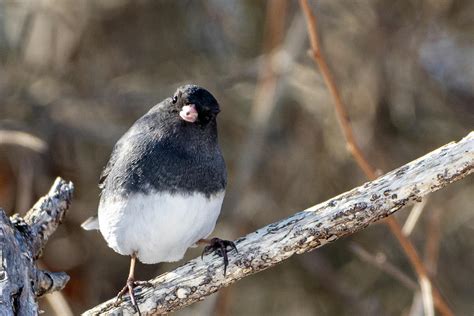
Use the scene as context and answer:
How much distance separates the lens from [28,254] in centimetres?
211

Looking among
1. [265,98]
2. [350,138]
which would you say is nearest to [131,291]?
[350,138]

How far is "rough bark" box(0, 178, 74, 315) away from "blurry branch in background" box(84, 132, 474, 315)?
6.7 inches

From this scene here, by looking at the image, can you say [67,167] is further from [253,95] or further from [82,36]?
[253,95]

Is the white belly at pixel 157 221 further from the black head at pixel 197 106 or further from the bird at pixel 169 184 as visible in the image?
the black head at pixel 197 106

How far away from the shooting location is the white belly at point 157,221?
236 centimetres

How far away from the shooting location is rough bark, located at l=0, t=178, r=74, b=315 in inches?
76.6

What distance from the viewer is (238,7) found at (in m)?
3.86

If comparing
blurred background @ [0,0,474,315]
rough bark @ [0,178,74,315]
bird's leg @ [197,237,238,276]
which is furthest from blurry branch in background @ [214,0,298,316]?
rough bark @ [0,178,74,315]

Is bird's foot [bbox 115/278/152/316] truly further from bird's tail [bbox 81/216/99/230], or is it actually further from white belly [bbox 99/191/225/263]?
bird's tail [bbox 81/216/99/230]

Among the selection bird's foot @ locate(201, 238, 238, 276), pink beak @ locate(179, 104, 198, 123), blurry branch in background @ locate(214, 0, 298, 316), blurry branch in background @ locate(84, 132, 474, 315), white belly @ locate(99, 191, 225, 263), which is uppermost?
blurry branch in background @ locate(214, 0, 298, 316)

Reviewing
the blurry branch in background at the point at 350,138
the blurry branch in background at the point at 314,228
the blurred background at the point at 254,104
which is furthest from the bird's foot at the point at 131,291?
the blurred background at the point at 254,104

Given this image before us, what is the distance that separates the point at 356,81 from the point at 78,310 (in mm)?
1690

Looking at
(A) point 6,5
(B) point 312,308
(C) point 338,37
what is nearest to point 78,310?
(B) point 312,308

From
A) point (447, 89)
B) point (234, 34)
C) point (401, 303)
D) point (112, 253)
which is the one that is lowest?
point (401, 303)
